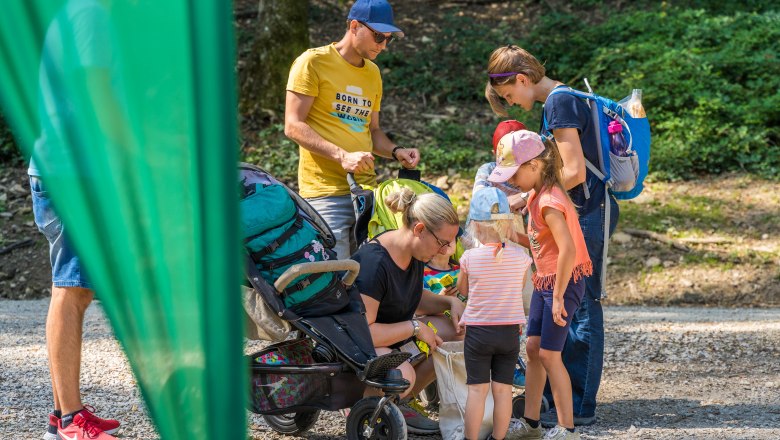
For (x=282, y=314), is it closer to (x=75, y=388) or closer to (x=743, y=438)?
(x=75, y=388)

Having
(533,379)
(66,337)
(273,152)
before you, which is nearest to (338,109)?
(533,379)

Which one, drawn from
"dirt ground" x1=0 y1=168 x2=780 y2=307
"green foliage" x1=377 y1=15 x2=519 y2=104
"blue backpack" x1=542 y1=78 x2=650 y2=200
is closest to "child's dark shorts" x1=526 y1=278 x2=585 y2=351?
"blue backpack" x1=542 y1=78 x2=650 y2=200

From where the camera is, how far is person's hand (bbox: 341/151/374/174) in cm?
428

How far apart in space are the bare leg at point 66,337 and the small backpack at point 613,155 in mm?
2117

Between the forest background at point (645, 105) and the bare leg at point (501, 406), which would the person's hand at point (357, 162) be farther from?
the forest background at point (645, 105)

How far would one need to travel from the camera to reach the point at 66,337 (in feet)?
11.8

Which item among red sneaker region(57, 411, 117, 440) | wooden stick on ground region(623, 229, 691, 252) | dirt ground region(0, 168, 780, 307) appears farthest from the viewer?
wooden stick on ground region(623, 229, 691, 252)

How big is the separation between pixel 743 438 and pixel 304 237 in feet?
6.97

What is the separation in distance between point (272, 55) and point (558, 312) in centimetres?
922

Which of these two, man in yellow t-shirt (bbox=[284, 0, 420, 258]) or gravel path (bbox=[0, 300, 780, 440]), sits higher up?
man in yellow t-shirt (bbox=[284, 0, 420, 258])

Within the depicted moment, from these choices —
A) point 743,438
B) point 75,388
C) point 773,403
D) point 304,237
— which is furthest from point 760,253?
point 75,388

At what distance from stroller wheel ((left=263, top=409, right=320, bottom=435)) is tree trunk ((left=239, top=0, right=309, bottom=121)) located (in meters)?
8.61

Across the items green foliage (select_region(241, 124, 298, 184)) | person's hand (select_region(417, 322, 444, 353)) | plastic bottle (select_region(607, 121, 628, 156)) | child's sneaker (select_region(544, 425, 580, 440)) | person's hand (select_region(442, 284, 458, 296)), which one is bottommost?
green foliage (select_region(241, 124, 298, 184))

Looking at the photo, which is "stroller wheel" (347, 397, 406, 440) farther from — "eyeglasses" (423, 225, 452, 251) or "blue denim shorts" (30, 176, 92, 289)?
"blue denim shorts" (30, 176, 92, 289)
